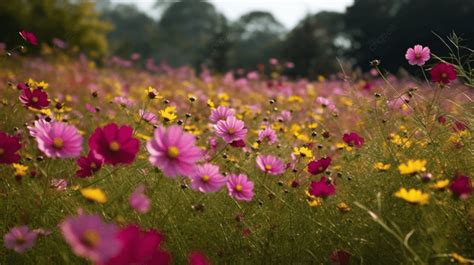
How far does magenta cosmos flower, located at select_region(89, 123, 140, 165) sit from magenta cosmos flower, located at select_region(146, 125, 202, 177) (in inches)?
4.9

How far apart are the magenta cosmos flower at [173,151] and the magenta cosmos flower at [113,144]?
0.12 m

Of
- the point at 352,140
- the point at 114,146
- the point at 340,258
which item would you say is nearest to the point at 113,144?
the point at 114,146

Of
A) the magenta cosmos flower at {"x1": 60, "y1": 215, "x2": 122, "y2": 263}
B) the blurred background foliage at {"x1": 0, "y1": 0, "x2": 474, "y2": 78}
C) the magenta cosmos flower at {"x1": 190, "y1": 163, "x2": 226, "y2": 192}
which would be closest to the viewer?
the magenta cosmos flower at {"x1": 60, "y1": 215, "x2": 122, "y2": 263}

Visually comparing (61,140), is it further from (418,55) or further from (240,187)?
(418,55)

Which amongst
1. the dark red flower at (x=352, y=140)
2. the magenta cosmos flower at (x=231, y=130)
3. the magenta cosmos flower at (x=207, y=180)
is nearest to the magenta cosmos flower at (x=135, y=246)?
the magenta cosmos flower at (x=207, y=180)

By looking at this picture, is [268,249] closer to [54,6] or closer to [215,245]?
[215,245]

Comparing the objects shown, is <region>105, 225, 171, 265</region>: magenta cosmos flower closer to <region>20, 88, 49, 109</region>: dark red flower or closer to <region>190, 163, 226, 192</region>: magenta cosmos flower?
<region>190, 163, 226, 192</region>: magenta cosmos flower

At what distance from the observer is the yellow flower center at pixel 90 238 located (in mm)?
682

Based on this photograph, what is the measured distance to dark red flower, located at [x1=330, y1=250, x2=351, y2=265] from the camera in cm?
130

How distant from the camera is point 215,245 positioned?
1.50m

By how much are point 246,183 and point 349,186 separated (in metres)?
0.49

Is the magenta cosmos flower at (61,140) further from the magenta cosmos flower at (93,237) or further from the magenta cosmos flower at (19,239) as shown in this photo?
the magenta cosmos flower at (93,237)

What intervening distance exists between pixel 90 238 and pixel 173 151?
406mm

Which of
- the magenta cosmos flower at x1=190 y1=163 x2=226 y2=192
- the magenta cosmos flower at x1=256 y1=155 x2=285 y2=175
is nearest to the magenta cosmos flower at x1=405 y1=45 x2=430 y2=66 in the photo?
the magenta cosmos flower at x1=256 y1=155 x2=285 y2=175
